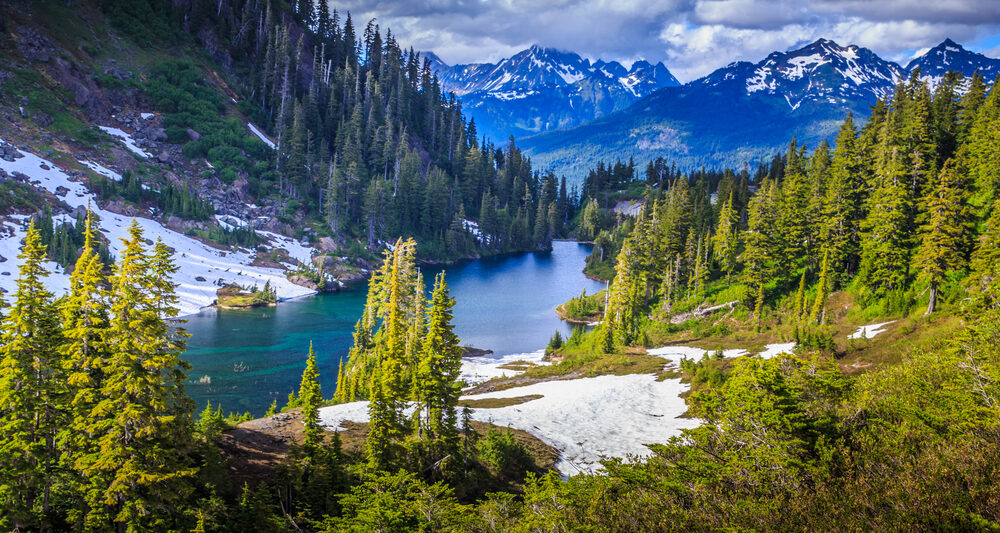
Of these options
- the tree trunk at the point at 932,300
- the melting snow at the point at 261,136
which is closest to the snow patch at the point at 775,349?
the tree trunk at the point at 932,300

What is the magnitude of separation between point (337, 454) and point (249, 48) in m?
132

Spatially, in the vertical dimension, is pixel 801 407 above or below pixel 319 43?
below

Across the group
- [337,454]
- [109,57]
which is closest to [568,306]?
[337,454]

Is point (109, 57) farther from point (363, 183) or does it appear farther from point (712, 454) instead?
point (712, 454)

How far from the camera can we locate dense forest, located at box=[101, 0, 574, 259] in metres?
103

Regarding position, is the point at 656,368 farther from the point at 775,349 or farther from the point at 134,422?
the point at 134,422

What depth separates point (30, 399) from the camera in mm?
14867

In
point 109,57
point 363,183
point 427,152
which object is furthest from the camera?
point 427,152

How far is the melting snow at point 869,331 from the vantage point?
104ft

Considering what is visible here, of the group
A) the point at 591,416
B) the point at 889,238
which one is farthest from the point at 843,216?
the point at 591,416

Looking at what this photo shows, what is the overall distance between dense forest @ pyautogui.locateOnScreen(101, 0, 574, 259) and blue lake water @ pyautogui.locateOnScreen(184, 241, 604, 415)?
849 inches

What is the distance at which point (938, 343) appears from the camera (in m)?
22.0

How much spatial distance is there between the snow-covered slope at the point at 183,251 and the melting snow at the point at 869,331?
6604cm

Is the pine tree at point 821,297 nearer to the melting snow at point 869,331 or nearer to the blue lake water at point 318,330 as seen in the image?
the melting snow at point 869,331
